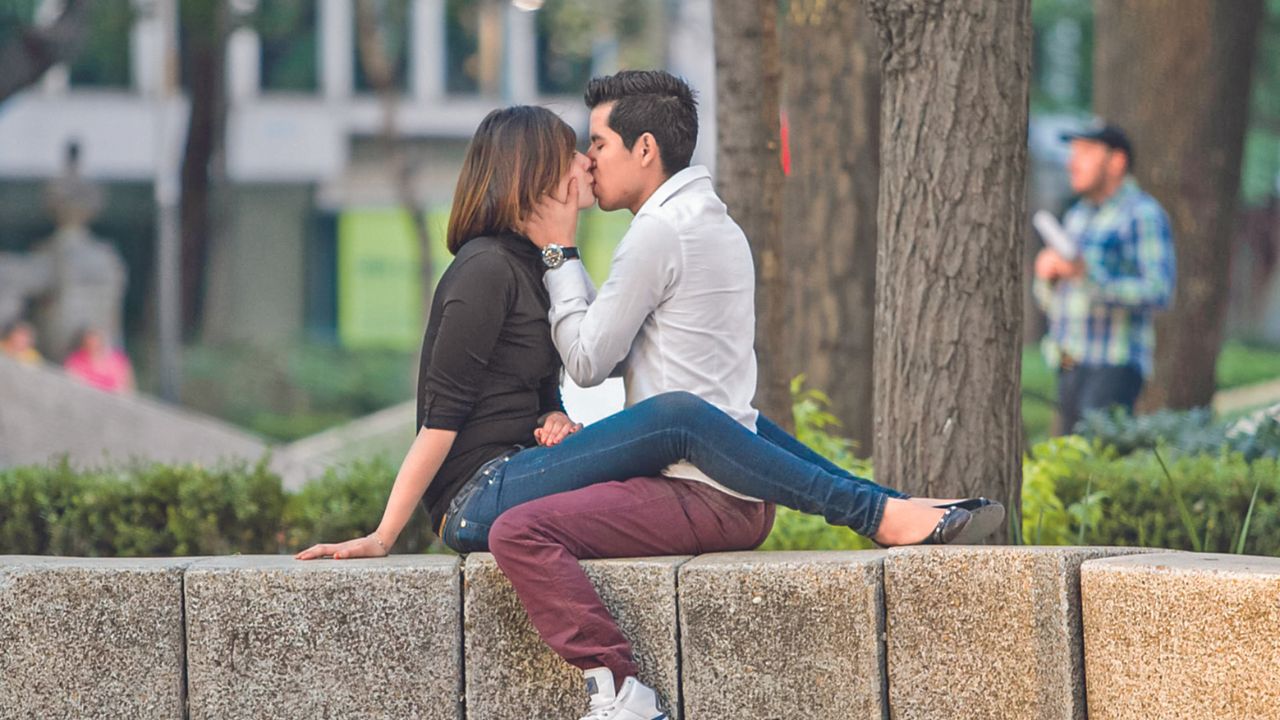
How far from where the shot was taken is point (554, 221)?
430cm

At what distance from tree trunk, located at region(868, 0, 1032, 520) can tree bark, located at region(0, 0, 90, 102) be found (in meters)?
7.16

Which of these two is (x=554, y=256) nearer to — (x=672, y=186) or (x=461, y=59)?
(x=672, y=186)

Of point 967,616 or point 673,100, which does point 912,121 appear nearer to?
point 673,100

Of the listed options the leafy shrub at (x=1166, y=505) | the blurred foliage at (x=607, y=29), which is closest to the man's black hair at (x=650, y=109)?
the leafy shrub at (x=1166, y=505)

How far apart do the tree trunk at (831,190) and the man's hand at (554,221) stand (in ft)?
11.3

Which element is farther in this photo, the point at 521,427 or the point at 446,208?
the point at 446,208

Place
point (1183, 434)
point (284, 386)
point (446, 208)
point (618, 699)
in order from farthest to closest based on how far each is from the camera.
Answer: point (446, 208)
point (284, 386)
point (1183, 434)
point (618, 699)

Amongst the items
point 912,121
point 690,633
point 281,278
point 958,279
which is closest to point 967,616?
point 690,633

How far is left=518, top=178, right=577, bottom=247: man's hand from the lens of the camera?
4.30 m

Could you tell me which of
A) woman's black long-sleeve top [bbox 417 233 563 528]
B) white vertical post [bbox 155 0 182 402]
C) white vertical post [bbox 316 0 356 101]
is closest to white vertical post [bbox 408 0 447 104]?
white vertical post [bbox 316 0 356 101]

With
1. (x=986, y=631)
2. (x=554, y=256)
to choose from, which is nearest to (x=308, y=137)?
(x=554, y=256)

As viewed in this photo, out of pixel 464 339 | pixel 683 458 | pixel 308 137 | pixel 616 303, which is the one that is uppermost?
pixel 616 303

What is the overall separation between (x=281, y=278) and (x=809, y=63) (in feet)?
87.6

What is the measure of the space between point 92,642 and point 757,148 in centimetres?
269
